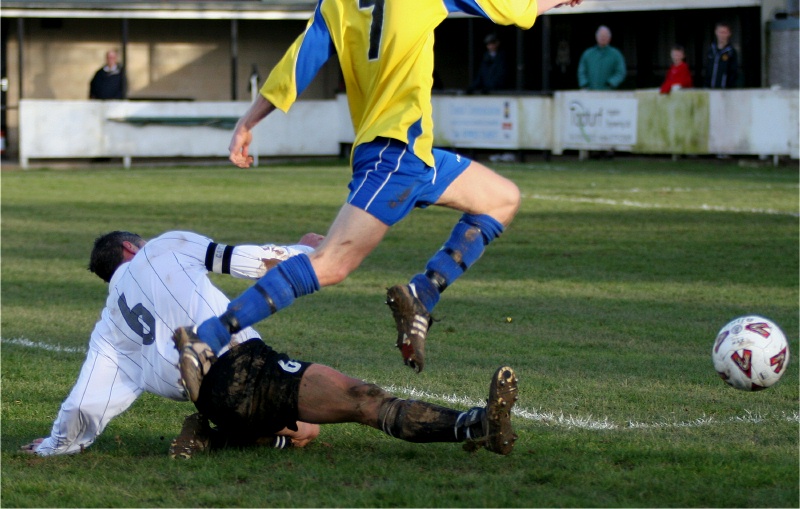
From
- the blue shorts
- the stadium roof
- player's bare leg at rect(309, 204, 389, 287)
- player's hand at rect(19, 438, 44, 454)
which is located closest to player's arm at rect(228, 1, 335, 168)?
the blue shorts

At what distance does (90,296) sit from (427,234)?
466 cm

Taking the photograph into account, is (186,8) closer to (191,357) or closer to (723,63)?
(723,63)

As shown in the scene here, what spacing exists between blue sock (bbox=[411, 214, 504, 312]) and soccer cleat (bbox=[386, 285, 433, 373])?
215mm

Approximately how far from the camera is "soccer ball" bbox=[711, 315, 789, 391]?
5.56 m

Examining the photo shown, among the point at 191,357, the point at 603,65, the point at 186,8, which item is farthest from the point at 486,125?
the point at 191,357

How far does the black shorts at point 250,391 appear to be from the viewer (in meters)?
4.89

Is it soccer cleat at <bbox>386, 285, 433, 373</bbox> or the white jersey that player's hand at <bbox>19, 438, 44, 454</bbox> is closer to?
the white jersey

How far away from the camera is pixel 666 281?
10.3 meters

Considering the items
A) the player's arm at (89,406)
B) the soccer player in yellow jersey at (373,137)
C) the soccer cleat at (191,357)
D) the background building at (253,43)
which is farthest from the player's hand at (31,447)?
the background building at (253,43)

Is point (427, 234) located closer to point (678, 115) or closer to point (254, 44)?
point (678, 115)

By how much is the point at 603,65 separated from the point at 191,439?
62.8 ft

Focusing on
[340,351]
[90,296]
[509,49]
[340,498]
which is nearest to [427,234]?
[90,296]

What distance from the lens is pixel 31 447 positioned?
534 cm

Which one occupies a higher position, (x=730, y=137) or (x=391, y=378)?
(x=730, y=137)
